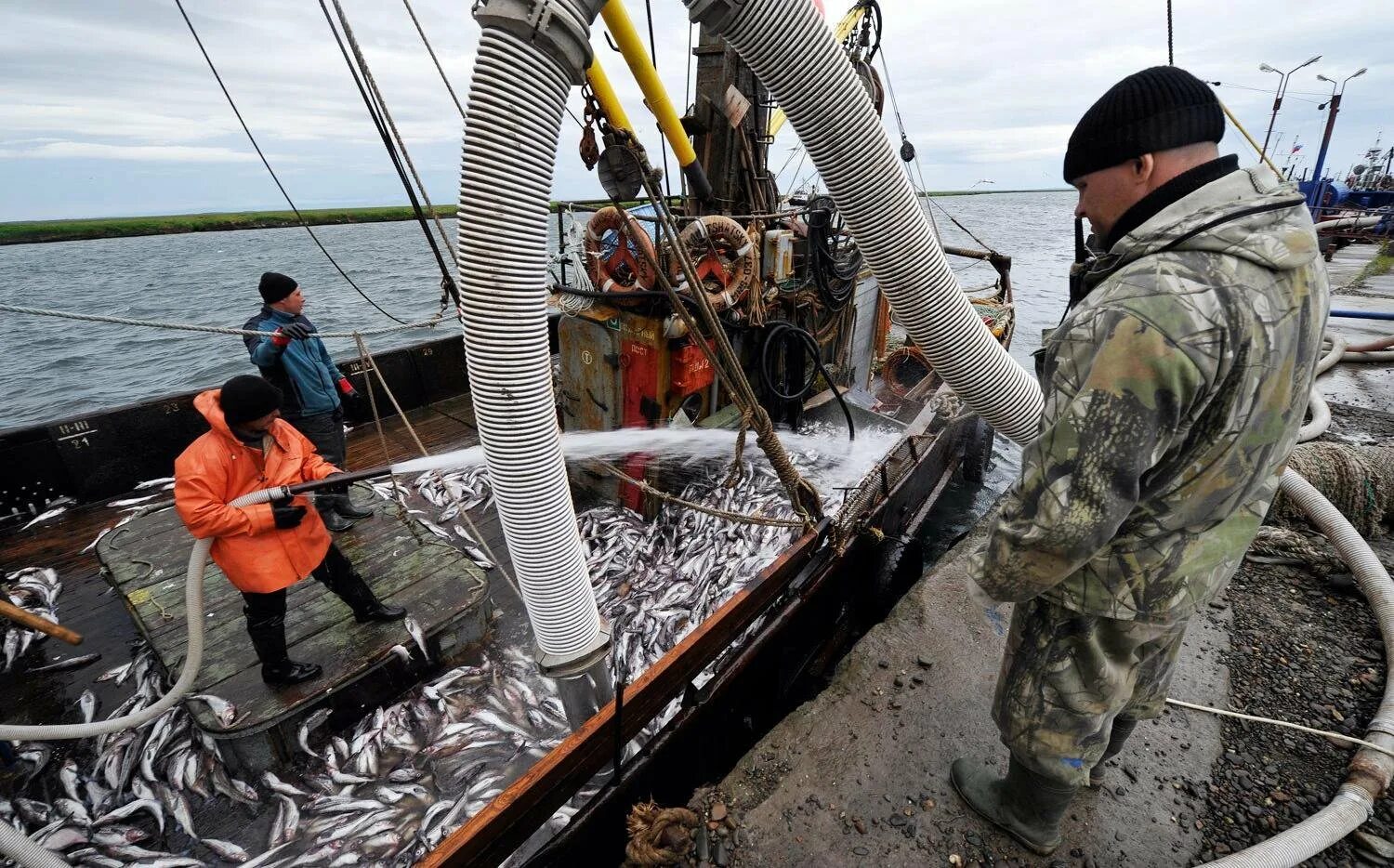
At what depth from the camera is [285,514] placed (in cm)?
360

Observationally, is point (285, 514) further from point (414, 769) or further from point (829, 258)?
point (829, 258)

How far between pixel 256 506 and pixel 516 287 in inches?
98.9

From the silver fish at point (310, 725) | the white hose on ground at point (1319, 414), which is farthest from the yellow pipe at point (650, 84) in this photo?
the white hose on ground at point (1319, 414)

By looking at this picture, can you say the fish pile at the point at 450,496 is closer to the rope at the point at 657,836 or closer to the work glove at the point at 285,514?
the work glove at the point at 285,514

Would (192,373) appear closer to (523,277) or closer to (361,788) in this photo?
(361,788)

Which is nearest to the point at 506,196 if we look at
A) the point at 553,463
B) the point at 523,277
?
the point at 523,277

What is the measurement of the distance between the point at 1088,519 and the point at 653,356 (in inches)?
191

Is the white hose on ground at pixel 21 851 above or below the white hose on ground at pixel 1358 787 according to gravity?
above

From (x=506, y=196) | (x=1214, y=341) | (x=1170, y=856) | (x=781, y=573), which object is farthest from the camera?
(x=781, y=573)

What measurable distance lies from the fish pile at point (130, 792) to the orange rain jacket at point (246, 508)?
3.27 ft

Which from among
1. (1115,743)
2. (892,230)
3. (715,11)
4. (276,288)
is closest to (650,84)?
(715,11)

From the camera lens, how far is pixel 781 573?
4.62m

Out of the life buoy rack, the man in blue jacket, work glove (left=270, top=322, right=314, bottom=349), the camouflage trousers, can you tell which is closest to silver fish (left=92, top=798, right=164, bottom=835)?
the man in blue jacket

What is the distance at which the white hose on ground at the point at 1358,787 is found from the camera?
2766mm
